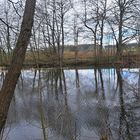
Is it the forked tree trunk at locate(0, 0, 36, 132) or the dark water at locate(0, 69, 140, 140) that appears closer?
the forked tree trunk at locate(0, 0, 36, 132)

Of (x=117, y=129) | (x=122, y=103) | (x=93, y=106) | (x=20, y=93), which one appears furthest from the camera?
(x=20, y=93)

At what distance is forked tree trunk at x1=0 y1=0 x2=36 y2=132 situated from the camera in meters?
4.20

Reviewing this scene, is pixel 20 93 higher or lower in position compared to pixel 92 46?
lower

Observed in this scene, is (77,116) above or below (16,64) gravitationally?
below

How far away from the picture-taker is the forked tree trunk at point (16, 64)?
420 centimetres

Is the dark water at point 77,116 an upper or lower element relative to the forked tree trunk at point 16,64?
lower

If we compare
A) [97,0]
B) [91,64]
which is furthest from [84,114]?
[97,0]

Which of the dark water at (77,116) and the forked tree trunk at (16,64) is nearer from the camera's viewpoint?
the forked tree trunk at (16,64)

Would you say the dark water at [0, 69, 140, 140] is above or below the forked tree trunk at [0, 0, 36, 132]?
below

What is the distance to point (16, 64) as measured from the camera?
4.27 metres

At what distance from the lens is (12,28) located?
15.2ft

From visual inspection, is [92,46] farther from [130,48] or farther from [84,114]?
[84,114]

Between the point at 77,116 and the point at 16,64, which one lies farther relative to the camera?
the point at 77,116

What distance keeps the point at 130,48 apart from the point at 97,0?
8.15 m
